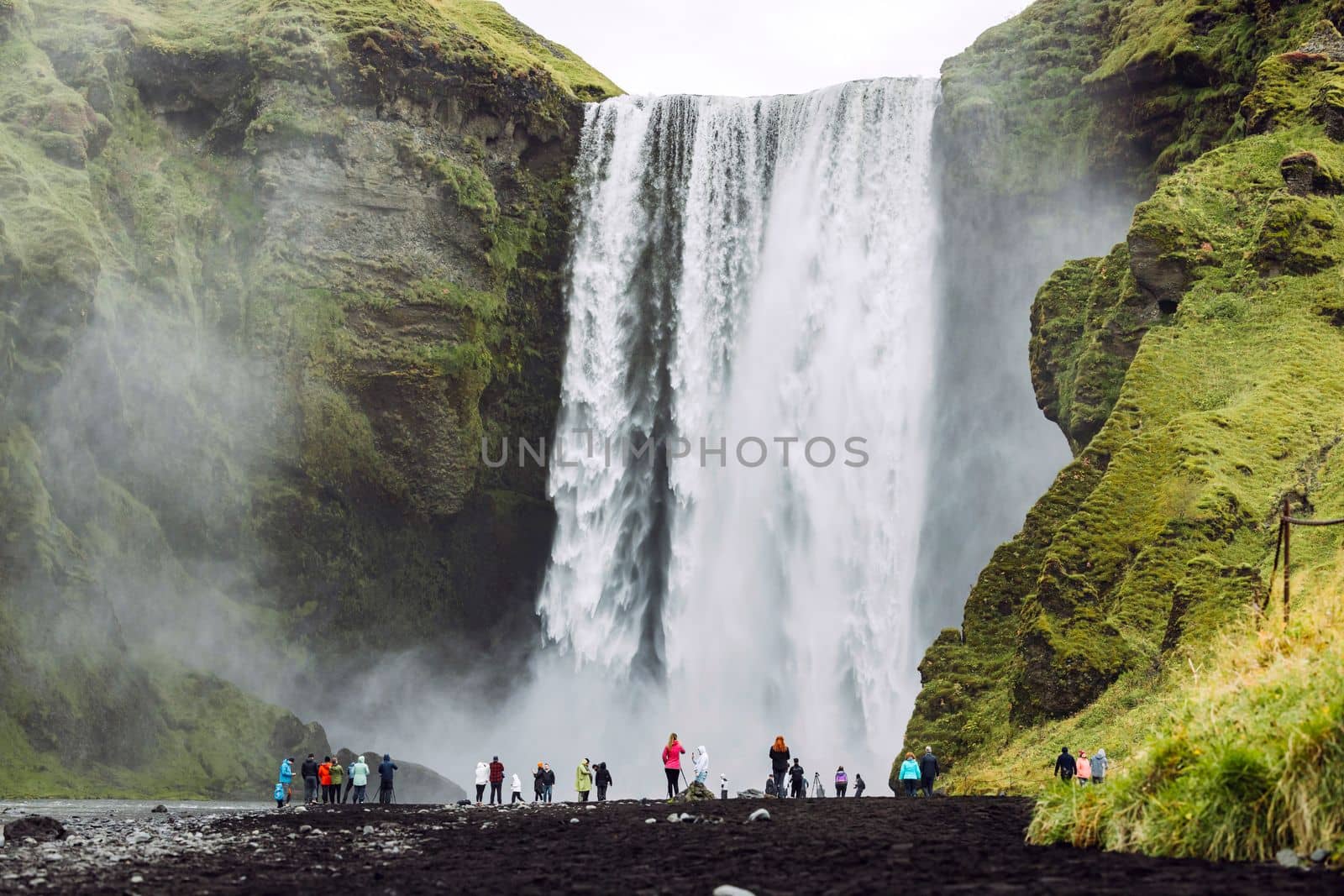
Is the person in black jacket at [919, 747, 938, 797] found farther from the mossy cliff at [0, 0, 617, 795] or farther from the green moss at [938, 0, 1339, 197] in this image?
the mossy cliff at [0, 0, 617, 795]

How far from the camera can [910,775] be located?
28938 millimetres

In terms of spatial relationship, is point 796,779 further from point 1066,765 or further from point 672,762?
point 1066,765

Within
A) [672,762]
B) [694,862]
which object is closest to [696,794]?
[672,762]

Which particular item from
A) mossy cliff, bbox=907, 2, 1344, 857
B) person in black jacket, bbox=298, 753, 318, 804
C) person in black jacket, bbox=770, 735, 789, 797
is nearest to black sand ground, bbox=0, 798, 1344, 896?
mossy cliff, bbox=907, 2, 1344, 857

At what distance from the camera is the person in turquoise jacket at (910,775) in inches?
1134

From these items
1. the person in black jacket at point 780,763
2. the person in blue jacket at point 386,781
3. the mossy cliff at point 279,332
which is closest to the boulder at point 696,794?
the person in black jacket at point 780,763

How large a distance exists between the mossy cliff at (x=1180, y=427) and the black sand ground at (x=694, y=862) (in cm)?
497

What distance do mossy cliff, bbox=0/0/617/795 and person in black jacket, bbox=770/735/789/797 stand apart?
61.4 feet

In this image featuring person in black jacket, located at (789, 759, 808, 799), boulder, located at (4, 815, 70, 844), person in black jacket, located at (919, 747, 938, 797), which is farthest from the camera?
person in black jacket, located at (789, 759, 808, 799)

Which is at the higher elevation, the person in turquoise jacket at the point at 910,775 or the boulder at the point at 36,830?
the person in turquoise jacket at the point at 910,775

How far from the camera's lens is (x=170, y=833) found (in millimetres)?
21797

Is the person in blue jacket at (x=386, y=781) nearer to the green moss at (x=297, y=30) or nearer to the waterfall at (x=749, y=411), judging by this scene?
the waterfall at (x=749, y=411)

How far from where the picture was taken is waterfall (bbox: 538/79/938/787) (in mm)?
46000

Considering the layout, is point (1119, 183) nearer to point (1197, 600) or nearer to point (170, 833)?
point (1197, 600)
